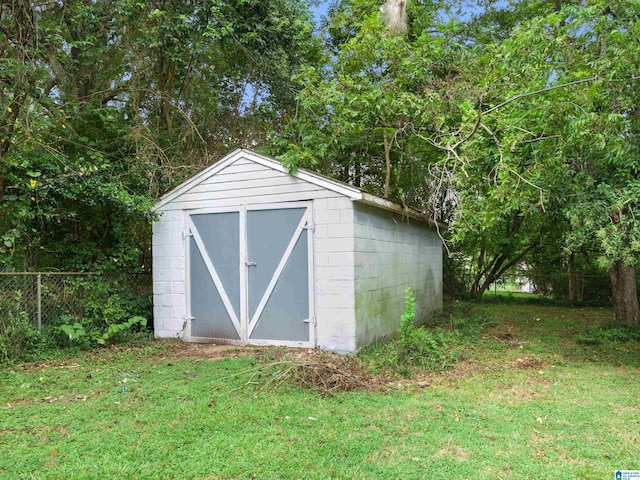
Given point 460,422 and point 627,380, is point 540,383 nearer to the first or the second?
point 627,380

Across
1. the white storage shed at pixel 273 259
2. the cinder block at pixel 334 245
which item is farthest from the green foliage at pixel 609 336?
the cinder block at pixel 334 245

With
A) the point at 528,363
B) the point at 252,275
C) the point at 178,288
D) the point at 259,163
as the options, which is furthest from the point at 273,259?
the point at 528,363

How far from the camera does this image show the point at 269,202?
19.9 feet

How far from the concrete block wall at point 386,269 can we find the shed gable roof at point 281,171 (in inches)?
6.1

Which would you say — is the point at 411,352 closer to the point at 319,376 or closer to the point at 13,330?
the point at 319,376

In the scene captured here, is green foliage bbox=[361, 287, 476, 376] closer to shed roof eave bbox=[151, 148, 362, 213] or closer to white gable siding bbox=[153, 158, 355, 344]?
white gable siding bbox=[153, 158, 355, 344]

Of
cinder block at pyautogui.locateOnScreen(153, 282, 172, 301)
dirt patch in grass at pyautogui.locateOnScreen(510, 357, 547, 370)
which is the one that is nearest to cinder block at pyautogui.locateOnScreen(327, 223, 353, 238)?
dirt patch in grass at pyautogui.locateOnScreen(510, 357, 547, 370)

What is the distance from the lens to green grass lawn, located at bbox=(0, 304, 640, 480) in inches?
108

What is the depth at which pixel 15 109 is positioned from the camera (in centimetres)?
569

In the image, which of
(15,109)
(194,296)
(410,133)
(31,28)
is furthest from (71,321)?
(410,133)

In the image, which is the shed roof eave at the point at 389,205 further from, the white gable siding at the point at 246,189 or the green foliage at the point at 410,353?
the green foliage at the point at 410,353

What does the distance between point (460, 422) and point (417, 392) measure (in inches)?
30.9

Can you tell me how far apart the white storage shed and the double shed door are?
1 cm

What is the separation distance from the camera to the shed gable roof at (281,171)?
5.58 metres
